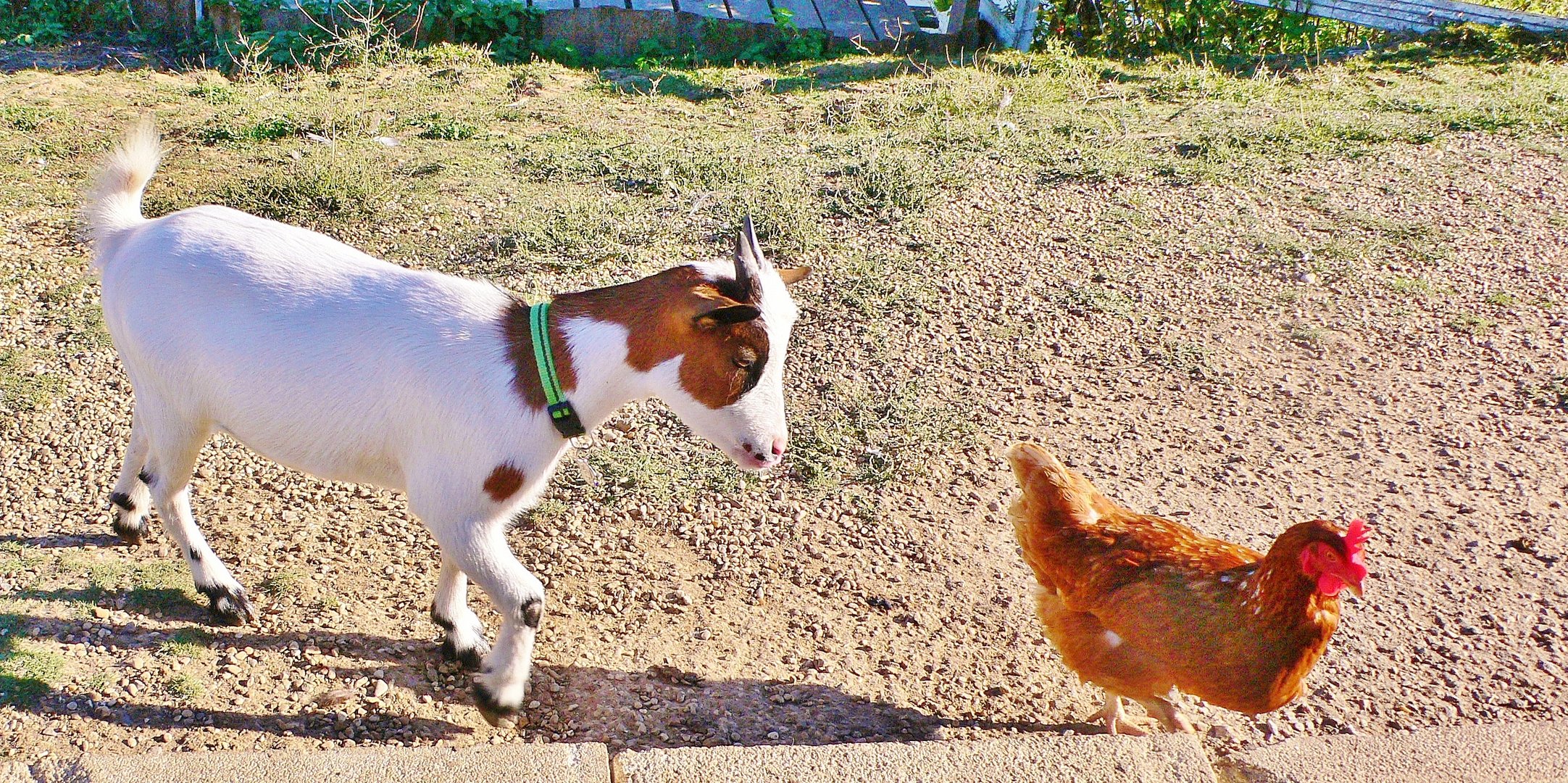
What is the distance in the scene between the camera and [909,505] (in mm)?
3965

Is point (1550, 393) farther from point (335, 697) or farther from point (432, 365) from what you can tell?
point (335, 697)

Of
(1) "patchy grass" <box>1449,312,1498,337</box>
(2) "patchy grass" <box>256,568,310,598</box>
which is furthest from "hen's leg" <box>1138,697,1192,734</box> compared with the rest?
(1) "patchy grass" <box>1449,312,1498,337</box>

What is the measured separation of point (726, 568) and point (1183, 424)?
1978mm

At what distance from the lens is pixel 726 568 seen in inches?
144

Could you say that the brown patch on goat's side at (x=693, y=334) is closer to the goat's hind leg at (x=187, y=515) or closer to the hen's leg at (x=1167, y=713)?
the goat's hind leg at (x=187, y=515)

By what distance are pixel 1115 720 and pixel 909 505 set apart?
106 cm

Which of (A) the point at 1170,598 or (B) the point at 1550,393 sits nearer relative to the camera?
(A) the point at 1170,598

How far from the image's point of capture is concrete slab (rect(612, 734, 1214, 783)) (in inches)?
101

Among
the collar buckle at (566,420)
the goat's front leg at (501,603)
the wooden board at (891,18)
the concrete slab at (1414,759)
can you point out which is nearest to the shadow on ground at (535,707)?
the goat's front leg at (501,603)

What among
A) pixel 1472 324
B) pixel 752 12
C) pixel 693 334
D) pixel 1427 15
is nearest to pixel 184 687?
pixel 693 334

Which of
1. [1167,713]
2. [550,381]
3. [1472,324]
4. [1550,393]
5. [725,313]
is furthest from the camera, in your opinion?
[1472,324]

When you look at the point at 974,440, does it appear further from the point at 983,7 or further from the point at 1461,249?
the point at 983,7

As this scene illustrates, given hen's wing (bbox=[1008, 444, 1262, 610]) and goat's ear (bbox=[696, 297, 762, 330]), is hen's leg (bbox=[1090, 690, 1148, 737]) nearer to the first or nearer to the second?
hen's wing (bbox=[1008, 444, 1262, 610])

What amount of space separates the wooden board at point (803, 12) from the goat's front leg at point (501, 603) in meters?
6.55
